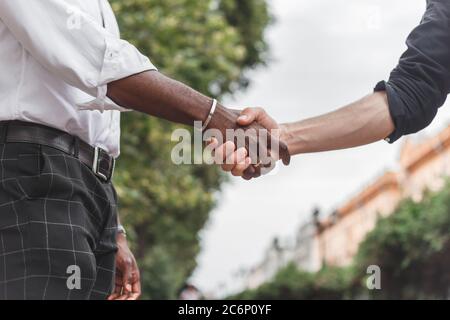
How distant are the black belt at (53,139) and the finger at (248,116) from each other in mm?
410

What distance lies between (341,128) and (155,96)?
74 cm

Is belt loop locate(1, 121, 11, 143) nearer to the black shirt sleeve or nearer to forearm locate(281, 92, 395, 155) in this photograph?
forearm locate(281, 92, 395, 155)

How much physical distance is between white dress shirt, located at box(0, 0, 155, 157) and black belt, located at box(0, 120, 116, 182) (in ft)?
0.06

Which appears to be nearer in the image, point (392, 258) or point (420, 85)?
point (420, 85)

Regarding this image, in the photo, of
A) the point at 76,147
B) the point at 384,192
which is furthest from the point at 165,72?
the point at 384,192

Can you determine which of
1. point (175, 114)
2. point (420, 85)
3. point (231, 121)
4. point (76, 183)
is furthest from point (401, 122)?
point (76, 183)

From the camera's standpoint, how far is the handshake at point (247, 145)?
91.8 inches

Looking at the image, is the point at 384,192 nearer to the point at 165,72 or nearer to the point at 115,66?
the point at 165,72

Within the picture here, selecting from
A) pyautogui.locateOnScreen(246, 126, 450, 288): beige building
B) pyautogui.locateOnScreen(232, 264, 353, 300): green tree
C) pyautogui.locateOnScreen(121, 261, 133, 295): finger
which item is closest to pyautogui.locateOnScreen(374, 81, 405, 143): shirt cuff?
pyautogui.locateOnScreen(121, 261, 133, 295): finger

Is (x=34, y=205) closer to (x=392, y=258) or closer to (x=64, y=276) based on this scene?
(x=64, y=276)

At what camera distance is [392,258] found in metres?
21.6

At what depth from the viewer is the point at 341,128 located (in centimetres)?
257
